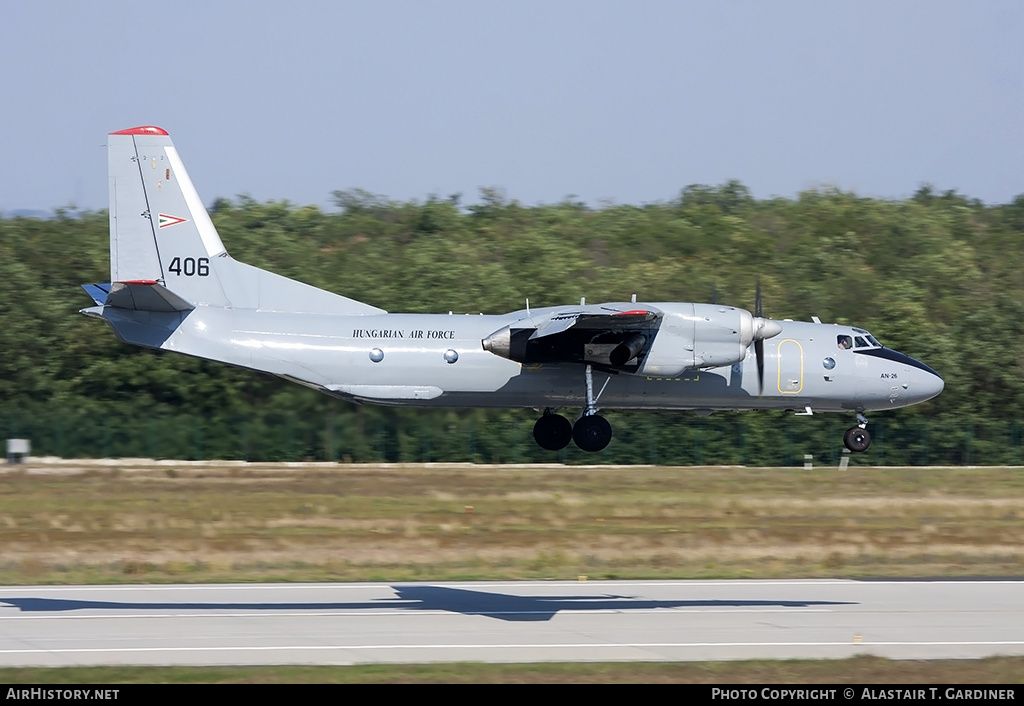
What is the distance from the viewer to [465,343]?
2834 cm

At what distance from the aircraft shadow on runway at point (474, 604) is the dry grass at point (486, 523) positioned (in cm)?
306

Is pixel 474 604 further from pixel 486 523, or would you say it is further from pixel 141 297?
pixel 141 297

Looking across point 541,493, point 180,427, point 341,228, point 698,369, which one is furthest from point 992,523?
point 341,228

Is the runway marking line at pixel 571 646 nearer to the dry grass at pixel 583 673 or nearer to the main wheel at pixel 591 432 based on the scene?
the dry grass at pixel 583 673

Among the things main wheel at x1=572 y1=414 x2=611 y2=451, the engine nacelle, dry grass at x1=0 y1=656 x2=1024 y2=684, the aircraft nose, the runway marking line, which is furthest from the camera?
the aircraft nose

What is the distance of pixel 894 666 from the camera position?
1433 centimetres

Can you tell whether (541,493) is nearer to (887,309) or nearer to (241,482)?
(241,482)

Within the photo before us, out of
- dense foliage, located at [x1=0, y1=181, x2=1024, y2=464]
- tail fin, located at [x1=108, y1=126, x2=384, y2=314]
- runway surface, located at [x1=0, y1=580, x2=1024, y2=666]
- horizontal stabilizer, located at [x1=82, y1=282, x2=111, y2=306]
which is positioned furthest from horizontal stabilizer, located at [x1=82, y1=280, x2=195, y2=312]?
runway surface, located at [x1=0, y1=580, x2=1024, y2=666]

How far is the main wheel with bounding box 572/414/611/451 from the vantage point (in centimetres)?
2734

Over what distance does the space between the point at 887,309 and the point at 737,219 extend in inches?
605

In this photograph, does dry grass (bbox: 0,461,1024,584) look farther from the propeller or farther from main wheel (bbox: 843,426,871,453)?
the propeller

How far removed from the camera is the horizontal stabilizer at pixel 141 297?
2653 cm

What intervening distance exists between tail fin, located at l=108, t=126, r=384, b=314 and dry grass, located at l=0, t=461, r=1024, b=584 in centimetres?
506

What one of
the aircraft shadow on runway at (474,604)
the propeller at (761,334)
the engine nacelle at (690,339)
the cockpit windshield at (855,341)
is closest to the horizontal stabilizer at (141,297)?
the aircraft shadow on runway at (474,604)
